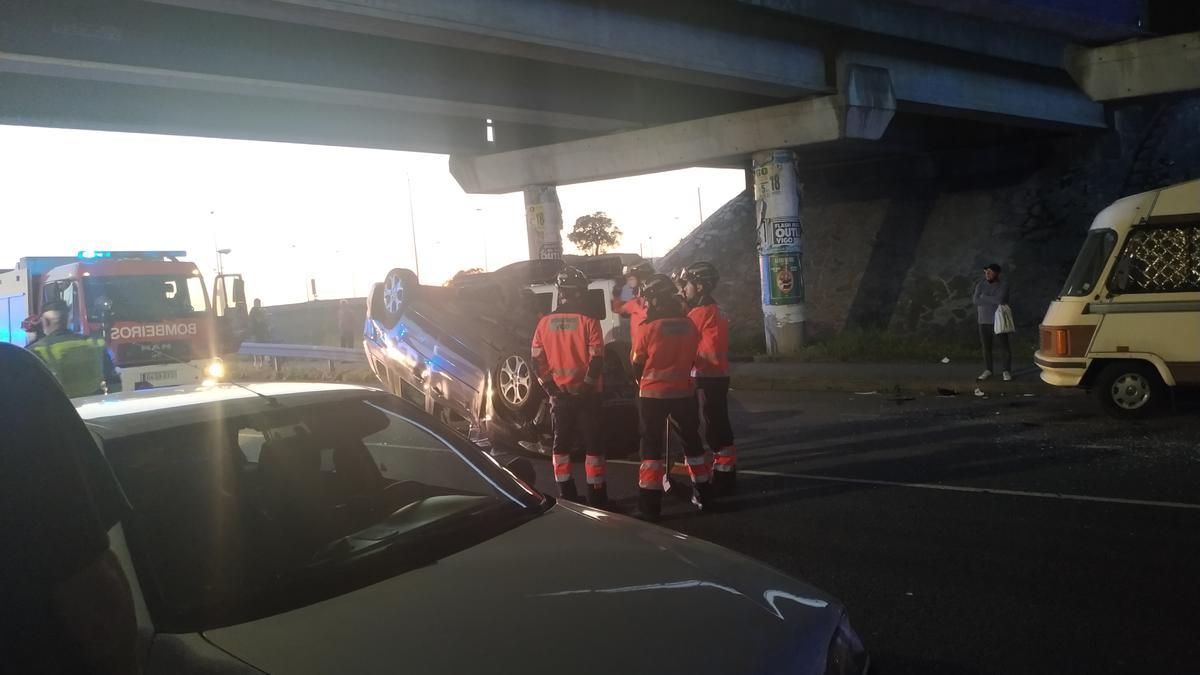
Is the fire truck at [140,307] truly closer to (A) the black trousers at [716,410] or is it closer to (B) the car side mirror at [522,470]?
(A) the black trousers at [716,410]

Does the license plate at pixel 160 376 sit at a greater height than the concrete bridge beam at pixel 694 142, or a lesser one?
lesser

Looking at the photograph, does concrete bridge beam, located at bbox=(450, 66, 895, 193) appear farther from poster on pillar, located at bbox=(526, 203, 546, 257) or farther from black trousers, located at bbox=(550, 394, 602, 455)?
black trousers, located at bbox=(550, 394, 602, 455)

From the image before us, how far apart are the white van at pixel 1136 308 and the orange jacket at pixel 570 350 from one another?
621cm

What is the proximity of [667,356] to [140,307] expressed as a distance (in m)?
12.5

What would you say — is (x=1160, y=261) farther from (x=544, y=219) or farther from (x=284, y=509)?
(x=544, y=219)

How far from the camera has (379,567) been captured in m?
2.88

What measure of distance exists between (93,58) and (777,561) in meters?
12.7

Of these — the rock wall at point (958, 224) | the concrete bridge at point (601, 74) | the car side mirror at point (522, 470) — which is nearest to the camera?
the car side mirror at point (522, 470)

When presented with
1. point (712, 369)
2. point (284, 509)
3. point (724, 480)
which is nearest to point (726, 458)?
point (724, 480)

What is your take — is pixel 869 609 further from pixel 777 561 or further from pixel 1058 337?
pixel 1058 337

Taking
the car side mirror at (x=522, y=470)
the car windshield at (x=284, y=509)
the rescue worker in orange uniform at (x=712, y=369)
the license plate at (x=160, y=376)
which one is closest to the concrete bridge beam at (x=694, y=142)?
the license plate at (x=160, y=376)

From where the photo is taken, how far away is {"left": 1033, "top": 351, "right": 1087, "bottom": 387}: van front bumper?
10320 mm

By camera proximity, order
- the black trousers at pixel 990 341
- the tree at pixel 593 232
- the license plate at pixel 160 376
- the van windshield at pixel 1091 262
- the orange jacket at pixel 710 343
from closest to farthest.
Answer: the orange jacket at pixel 710 343 < the van windshield at pixel 1091 262 < the black trousers at pixel 990 341 < the license plate at pixel 160 376 < the tree at pixel 593 232

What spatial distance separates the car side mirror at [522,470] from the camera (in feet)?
13.0
